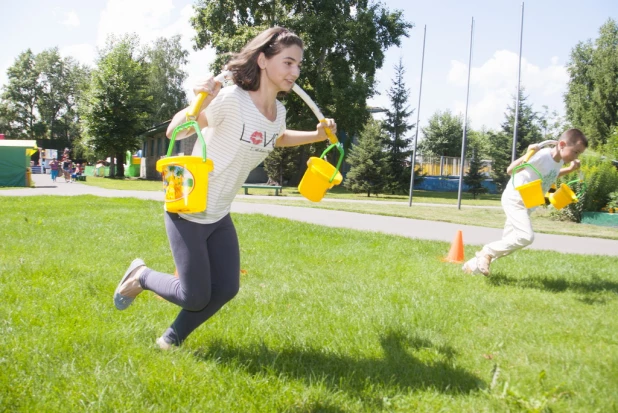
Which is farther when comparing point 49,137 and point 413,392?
point 49,137

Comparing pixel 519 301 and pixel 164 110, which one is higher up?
pixel 164 110

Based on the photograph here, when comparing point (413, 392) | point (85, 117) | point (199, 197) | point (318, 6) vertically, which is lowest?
point (413, 392)

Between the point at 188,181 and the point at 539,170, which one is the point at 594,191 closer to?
the point at 539,170

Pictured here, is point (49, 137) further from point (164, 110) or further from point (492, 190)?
point (492, 190)

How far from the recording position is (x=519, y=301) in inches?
194

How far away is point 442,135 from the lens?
6103 cm

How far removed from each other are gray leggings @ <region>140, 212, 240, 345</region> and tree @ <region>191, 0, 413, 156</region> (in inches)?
1132

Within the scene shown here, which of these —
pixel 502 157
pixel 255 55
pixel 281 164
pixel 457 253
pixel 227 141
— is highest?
pixel 502 157

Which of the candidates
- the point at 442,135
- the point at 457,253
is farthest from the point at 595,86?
the point at 457,253

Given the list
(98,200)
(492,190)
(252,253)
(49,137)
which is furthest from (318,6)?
(49,137)

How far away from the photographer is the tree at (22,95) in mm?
80500

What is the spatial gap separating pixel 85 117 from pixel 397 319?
41.1m

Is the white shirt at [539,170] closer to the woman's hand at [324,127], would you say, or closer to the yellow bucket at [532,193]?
the yellow bucket at [532,193]

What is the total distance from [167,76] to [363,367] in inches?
2337
